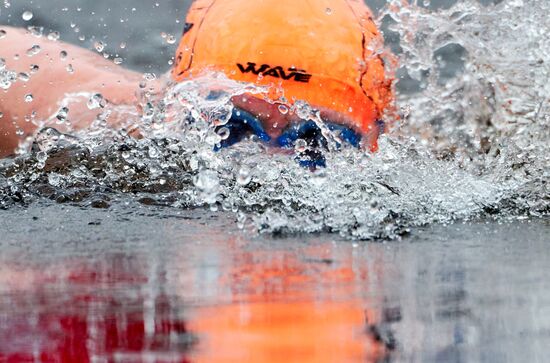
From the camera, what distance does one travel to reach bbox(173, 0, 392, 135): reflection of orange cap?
4.09m


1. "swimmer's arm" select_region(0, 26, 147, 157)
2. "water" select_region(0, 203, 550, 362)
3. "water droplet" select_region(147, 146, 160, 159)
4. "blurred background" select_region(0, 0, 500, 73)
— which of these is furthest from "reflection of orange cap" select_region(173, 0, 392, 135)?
"blurred background" select_region(0, 0, 500, 73)

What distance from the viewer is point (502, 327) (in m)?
1.67

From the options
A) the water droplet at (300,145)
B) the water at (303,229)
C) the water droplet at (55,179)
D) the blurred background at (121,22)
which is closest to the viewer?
the water at (303,229)

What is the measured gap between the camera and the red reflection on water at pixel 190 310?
4.87 feet

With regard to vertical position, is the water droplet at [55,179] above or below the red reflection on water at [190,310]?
above

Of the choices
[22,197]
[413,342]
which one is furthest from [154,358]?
[22,197]

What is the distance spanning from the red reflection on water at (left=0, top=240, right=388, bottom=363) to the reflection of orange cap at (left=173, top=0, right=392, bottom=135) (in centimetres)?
166

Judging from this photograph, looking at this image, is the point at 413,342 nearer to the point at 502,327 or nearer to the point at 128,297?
the point at 502,327

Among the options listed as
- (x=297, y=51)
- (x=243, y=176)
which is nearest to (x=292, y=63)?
(x=297, y=51)

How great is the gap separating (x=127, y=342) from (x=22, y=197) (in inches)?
83.4

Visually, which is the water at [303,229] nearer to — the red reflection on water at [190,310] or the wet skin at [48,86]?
the red reflection on water at [190,310]

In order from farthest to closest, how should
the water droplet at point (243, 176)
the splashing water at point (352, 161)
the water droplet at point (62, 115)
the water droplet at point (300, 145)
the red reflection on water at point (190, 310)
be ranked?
1. the water droplet at point (62, 115)
2. the water droplet at point (300, 145)
3. the water droplet at point (243, 176)
4. the splashing water at point (352, 161)
5. the red reflection on water at point (190, 310)

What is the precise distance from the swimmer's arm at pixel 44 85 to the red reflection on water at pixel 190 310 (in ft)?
7.72

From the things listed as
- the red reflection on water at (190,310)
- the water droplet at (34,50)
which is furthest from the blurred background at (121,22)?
the red reflection on water at (190,310)
